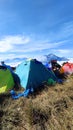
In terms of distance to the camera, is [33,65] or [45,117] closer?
[45,117]

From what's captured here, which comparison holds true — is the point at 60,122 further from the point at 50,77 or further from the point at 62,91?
the point at 50,77

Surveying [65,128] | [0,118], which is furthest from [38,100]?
[65,128]

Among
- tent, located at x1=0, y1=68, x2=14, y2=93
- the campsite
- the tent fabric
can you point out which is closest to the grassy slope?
the campsite

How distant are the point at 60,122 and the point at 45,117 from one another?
0.57 metres


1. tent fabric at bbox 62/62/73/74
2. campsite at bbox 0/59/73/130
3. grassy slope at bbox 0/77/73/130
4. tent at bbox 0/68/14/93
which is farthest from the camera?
tent fabric at bbox 62/62/73/74

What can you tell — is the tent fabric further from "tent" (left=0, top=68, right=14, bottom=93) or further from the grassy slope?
the grassy slope

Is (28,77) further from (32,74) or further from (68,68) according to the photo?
(68,68)

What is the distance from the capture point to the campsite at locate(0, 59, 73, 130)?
19.3ft

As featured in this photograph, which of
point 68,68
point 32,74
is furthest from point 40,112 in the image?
point 68,68

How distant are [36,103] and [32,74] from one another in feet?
8.33

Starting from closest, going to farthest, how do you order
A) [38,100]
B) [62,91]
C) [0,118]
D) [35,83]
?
[0,118] → [38,100] → [62,91] → [35,83]

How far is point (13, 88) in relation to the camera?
9.35 meters

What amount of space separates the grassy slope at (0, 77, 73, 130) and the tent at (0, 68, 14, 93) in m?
1.13

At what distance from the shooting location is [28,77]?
9305 mm
